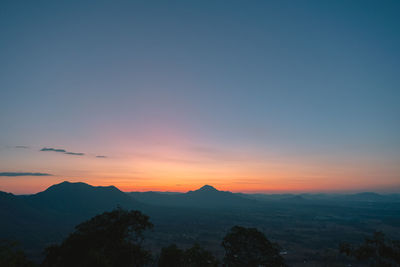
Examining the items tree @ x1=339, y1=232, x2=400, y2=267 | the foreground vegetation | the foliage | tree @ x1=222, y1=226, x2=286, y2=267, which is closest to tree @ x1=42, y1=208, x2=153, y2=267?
the foreground vegetation

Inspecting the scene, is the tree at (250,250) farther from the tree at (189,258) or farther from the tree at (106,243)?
the tree at (106,243)

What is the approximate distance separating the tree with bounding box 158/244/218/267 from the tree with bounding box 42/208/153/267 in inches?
152

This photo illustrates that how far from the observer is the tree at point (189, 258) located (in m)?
29.4

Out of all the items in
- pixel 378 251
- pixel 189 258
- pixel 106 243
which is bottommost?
pixel 189 258

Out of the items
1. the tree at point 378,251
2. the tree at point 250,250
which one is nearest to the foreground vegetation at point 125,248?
the tree at point 250,250

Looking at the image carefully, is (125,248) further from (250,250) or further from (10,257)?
(250,250)

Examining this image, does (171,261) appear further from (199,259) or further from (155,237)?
(155,237)

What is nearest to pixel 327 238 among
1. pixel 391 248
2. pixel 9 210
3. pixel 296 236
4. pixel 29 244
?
pixel 296 236

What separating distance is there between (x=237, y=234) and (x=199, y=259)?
6348 mm

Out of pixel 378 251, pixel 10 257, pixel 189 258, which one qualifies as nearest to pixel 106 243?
pixel 10 257

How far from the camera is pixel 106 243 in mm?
26672

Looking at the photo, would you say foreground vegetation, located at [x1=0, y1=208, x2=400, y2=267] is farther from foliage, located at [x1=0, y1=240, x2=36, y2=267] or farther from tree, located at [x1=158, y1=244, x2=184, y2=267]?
foliage, located at [x1=0, y1=240, x2=36, y2=267]

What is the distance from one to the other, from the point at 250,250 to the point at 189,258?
8.55 meters

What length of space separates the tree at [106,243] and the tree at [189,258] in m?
3.86
